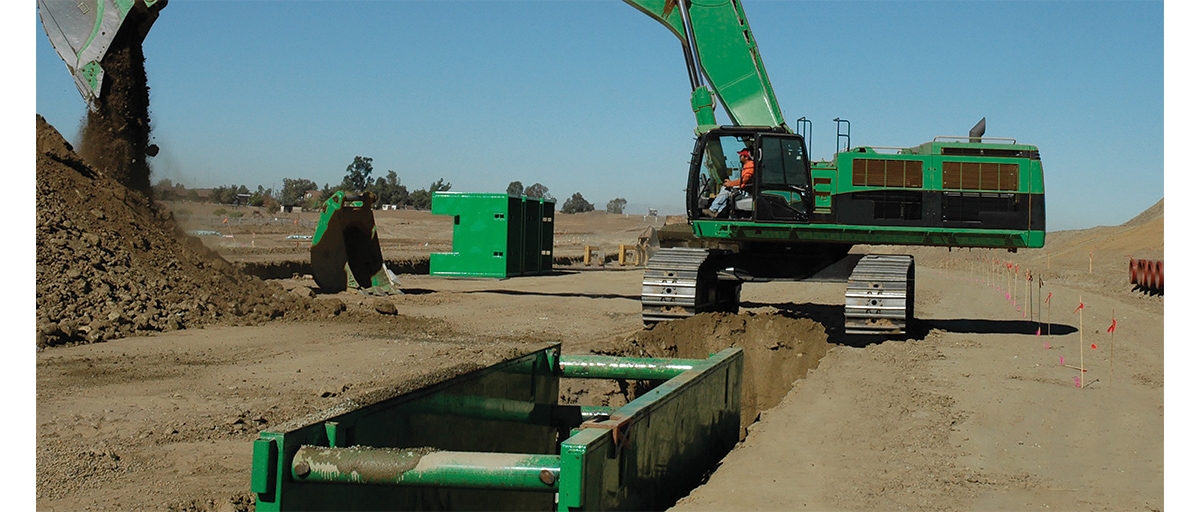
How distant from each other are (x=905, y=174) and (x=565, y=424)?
Answer: 23.9 ft

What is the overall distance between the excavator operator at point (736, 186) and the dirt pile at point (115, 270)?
6100 millimetres

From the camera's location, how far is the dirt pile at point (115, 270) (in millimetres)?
12195

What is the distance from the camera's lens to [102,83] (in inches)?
559

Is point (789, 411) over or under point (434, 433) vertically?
under

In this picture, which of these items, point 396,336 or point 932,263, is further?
point 932,263

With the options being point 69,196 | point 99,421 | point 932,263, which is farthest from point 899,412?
point 932,263

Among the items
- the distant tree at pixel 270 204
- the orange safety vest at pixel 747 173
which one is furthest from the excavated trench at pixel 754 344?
the distant tree at pixel 270 204

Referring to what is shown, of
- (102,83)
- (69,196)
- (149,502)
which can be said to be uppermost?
(102,83)

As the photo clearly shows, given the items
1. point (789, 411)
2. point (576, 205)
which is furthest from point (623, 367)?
point (576, 205)

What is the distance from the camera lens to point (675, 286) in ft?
40.8

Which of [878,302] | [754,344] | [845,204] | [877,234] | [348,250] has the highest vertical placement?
[845,204]

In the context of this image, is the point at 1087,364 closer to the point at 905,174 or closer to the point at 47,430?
the point at 905,174

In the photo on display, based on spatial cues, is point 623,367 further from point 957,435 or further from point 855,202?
point 855,202

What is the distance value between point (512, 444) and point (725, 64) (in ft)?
33.3
